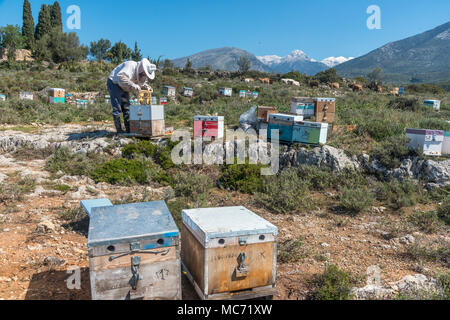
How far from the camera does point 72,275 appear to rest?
4.03 meters

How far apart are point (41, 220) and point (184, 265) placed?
3.10 m

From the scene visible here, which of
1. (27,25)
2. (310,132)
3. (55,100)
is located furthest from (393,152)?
(27,25)

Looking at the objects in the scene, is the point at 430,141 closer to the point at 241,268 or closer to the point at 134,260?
the point at 241,268

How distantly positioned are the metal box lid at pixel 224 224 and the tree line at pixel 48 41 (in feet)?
165

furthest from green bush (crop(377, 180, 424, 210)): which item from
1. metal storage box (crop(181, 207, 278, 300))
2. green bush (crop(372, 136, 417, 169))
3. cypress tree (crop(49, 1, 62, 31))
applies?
cypress tree (crop(49, 1, 62, 31))

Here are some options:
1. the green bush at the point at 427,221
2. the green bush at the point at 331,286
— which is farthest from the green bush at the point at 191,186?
the green bush at the point at 427,221

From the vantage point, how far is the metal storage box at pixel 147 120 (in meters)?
9.26

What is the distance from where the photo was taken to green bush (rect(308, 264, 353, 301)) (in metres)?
3.63

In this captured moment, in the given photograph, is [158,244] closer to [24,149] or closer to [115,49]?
[24,149]

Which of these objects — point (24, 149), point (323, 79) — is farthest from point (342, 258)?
point (323, 79)

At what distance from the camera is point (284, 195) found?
696 centimetres

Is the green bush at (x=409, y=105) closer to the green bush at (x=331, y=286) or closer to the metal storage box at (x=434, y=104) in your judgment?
the metal storage box at (x=434, y=104)

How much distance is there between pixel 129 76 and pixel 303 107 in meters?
5.20

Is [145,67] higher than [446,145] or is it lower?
higher
